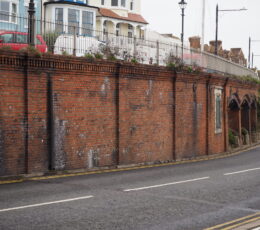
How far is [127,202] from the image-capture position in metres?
10.7

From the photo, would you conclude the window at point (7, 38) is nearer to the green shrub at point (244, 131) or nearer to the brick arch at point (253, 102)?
the green shrub at point (244, 131)

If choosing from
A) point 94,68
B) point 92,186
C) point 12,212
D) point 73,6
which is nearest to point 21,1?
point 73,6

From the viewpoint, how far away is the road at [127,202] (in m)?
8.66

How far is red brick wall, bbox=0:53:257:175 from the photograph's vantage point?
1485 cm

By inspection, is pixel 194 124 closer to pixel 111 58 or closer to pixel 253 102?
pixel 111 58

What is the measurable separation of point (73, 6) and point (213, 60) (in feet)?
66.3

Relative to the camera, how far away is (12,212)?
361 inches

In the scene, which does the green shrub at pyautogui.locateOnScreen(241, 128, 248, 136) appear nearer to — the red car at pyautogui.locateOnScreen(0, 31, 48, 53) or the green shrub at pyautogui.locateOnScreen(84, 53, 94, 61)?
the green shrub at pyautogui.locateOnScreen(84, 53, 94, 61)

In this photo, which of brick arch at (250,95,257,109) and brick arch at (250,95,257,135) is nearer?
brick arch at (250,95,257,109)

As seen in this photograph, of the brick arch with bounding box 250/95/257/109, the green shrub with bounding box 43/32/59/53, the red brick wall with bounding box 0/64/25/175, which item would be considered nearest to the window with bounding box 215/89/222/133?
the brick arch with bounding box 250/95/257/109

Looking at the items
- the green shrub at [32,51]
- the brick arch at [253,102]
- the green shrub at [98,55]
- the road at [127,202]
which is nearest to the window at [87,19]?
the brick arch at [253,102]

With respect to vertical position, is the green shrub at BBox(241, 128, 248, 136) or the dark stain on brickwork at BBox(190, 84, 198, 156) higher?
the dark stain on brickwork at BBox(190, 84, 198, 156)

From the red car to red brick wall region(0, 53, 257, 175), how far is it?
1.28 meters

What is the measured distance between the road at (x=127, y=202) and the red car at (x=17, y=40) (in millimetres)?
4993
